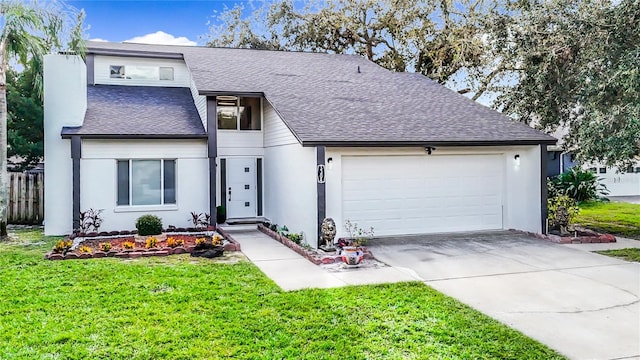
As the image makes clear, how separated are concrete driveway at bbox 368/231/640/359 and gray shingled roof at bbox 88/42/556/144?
8.11ft

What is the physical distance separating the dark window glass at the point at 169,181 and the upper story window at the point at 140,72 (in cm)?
468

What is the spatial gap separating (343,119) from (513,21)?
663cm

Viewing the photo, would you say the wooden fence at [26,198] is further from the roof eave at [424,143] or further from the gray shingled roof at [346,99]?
the roof eave at [424,143]

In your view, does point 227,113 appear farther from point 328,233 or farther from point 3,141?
point 328,233

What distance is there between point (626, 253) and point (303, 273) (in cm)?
668

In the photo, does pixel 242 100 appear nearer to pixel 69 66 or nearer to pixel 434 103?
pixel 69 66

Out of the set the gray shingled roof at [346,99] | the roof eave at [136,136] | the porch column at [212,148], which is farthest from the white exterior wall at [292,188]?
the roof eave at [136,136]

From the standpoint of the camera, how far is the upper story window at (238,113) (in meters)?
14.2

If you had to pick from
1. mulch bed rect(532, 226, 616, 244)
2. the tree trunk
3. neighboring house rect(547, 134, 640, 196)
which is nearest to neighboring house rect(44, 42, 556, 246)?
mulch bed rect(532, 226, 616, 244)

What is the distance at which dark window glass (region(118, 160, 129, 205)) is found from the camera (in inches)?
506

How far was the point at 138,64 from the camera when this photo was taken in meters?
16.4

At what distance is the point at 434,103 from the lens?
1395cm

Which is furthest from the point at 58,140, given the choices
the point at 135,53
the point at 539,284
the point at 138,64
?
the point at 539,284

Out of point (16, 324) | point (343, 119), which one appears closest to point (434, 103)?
point (343, 119)
